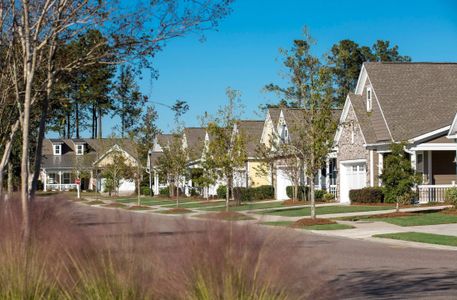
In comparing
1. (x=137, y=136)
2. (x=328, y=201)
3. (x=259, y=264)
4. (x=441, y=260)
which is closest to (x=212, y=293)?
(x=259, y=264)

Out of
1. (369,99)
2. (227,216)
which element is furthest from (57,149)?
(227,216)

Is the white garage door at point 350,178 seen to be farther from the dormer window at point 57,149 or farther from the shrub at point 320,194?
the dormer window at point 57,149

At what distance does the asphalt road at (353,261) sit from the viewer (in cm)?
649

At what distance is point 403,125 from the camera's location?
38.0m

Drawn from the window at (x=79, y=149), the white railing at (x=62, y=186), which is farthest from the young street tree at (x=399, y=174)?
the window at (x=79, y=149)

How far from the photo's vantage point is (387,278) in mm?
13008

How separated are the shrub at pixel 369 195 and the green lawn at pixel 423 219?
761 centimetres

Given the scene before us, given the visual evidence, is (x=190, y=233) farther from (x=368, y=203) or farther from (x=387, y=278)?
(x=368, y=203)

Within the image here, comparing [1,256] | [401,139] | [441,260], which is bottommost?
[441,260]

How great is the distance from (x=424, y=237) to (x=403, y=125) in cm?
1723

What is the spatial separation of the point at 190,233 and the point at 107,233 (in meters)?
1.01

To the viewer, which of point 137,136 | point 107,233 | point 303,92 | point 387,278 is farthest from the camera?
point 137,136

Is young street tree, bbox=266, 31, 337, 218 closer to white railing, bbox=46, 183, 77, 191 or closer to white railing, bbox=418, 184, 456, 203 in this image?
white railing, bbox=418, 184, 456, 203

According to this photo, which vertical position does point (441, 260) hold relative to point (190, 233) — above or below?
below
